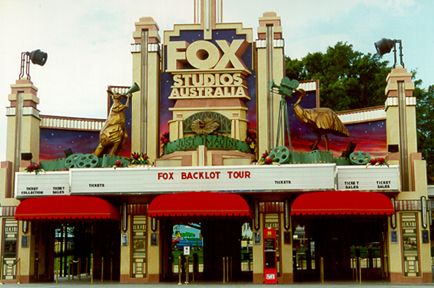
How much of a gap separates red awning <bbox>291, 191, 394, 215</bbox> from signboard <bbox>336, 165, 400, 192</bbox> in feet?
3.82

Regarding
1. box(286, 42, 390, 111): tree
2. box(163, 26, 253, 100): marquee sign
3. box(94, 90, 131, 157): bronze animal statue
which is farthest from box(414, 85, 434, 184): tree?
box(94, 90, 131, 157): bronze animal statue

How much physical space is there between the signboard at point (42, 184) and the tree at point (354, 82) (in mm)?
33565

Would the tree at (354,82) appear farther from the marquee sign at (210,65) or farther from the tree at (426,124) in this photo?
the marquee sign at (210,65)

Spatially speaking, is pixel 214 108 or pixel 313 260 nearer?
pixel 214 108

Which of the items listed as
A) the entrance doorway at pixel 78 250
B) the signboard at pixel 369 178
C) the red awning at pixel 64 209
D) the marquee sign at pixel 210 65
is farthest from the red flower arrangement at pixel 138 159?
the signboard at pixel 369 178

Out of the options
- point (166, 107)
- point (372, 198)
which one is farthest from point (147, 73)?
point (372, 198)

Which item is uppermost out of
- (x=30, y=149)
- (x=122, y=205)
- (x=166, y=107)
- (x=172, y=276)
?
(x=166, y=107)

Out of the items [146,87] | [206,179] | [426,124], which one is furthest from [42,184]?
[426,124]

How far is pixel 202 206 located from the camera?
117 feet

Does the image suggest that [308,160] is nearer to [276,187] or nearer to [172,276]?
[276,187]

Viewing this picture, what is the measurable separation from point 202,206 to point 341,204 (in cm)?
694

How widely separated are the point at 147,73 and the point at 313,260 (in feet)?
56.0

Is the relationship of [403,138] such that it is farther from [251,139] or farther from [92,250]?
[92,250]

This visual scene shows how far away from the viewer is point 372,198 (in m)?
35.2
